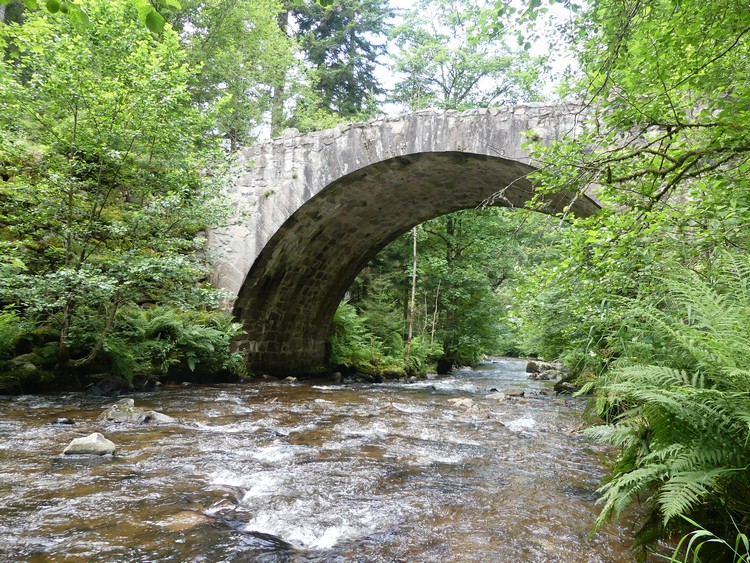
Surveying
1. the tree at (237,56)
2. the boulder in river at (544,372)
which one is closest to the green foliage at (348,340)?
the boulder in river at (544,372)

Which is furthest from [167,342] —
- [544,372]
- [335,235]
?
[544,372]

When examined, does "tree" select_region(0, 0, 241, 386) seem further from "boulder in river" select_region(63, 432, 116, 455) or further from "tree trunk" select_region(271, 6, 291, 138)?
"tree trunk" select_region(271, 6, 291, 138)

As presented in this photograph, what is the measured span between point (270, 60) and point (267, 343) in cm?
1009

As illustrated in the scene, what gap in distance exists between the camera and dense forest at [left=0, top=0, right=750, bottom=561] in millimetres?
Answer: 1704

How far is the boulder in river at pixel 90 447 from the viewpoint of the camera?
3.37 metres

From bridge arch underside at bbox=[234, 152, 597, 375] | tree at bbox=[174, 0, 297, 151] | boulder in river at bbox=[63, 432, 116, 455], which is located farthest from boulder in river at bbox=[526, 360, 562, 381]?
boulder in river at bbox=[63, 432, 116, 455]

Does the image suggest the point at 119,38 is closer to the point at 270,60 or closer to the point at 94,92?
the point at 94,92

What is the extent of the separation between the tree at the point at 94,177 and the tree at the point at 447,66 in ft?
42.3

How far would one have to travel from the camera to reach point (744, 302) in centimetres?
176

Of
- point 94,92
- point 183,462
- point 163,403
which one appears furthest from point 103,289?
point 183,462

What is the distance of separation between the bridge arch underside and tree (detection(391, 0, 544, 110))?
8.54 meters

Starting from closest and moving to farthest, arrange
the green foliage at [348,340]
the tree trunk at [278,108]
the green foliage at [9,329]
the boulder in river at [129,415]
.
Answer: the boulder in river at [129,415]
the green foliage at [9,329]
the green foliage at [348,340]
the tree trunk at [278,108]

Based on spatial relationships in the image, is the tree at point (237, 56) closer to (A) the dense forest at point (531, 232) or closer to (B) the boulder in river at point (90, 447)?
(A) the dense forest at point (531, 232)

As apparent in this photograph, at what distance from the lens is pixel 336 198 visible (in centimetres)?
899
